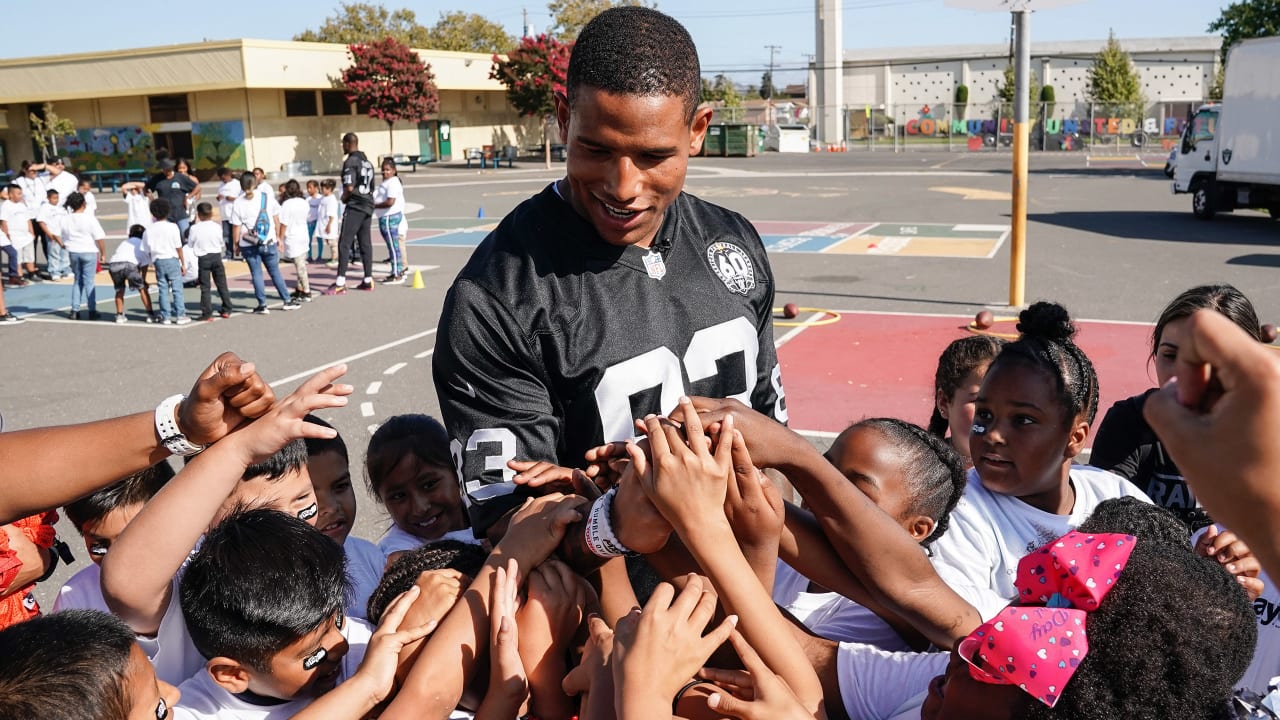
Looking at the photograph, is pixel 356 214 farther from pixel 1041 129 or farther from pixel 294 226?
pixel 1041 129

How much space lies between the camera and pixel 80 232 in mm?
14414

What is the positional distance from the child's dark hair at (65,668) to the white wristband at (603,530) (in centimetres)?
93

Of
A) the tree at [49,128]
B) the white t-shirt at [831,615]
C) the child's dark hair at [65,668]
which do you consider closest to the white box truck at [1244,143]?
the white t-shirt at [831,615]

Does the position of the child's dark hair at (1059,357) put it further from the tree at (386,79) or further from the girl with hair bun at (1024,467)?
the tree at (386,79)

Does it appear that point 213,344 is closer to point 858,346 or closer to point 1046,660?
point 858,346

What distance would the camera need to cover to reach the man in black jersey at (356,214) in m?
15.5

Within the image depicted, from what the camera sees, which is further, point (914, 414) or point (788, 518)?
point (914, 414)

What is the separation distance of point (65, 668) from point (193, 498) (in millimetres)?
523

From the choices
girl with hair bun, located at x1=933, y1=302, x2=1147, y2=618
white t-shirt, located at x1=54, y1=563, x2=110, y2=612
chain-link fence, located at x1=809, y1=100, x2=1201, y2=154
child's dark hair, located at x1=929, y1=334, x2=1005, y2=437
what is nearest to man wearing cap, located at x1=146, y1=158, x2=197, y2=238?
white t-shirt, located at x1=54, y1=563, x2=110, y2=612

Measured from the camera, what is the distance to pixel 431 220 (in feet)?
82.5

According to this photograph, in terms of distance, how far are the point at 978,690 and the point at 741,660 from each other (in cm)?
46

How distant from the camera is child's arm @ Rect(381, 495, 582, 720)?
2188 mm

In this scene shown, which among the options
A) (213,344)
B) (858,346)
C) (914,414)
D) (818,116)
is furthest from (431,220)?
(818,116)

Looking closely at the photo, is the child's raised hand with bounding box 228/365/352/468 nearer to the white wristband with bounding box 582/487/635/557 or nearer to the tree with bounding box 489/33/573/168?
the white wristband with bounding box 582/487/635/557
